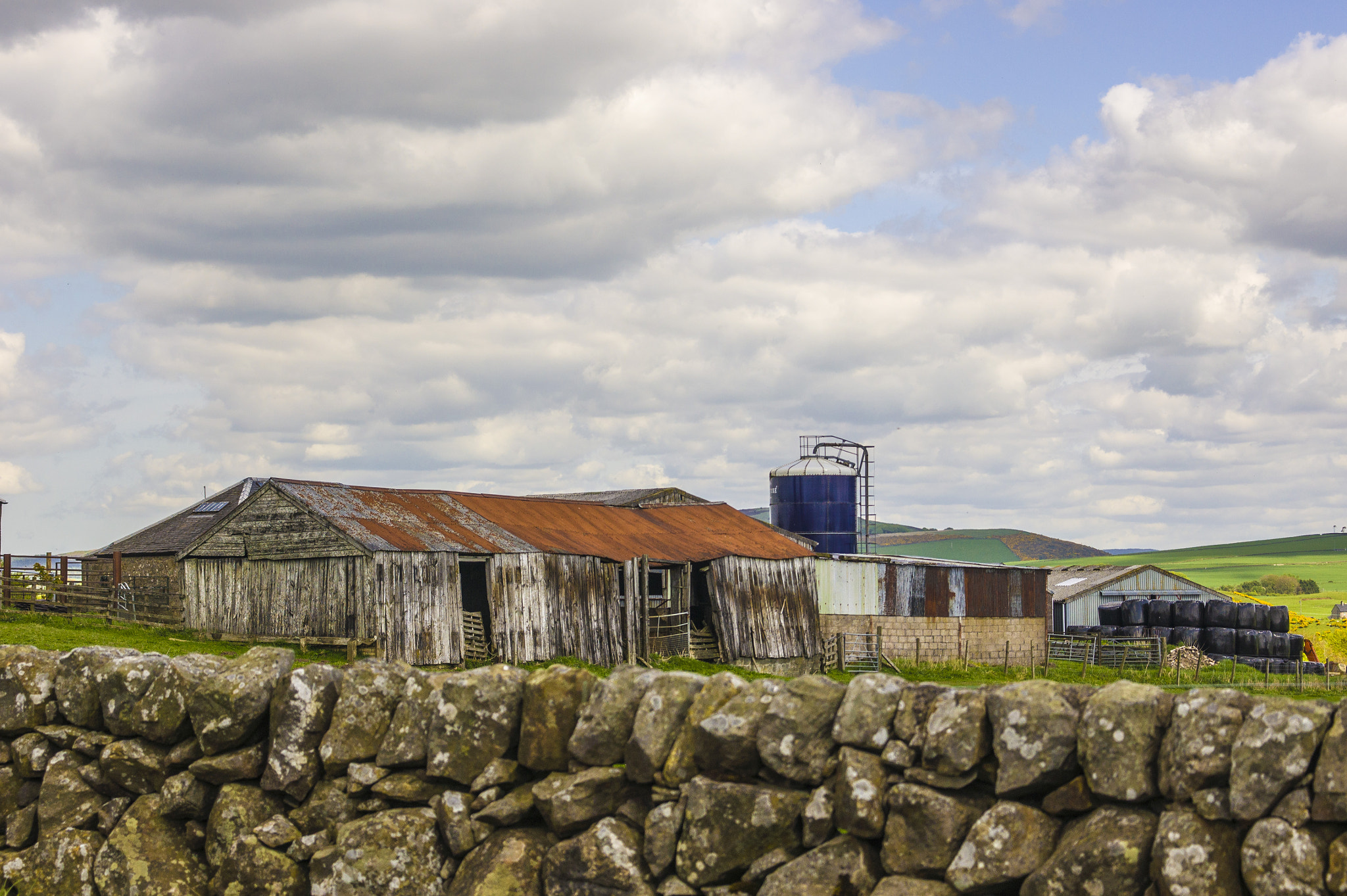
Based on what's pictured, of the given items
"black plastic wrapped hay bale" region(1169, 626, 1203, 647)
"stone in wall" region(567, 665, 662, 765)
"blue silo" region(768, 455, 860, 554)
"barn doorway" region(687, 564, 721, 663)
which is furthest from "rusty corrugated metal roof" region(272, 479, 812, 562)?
"stone in wall" region(567, 665, 662, 765)

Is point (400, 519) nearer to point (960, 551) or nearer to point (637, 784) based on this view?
point (637, 784)

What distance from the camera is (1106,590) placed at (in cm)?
6906

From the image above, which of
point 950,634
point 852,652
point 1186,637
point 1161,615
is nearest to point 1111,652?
point 950,634

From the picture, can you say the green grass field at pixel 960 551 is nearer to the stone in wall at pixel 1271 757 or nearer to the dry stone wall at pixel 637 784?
the dry stone wall at pixel 637 784

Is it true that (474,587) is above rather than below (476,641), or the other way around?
above

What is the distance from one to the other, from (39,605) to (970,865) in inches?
1713

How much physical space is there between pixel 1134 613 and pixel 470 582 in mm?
39667

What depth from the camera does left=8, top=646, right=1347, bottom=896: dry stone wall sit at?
6023mm

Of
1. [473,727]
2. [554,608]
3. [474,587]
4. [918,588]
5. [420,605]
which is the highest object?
[473,727]

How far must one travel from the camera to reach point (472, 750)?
25.5 feet

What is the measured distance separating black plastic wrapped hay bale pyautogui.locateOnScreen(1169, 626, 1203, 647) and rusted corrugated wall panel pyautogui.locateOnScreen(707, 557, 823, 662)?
20686 millimetres

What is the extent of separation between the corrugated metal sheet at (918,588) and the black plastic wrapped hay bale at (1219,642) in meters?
9.17

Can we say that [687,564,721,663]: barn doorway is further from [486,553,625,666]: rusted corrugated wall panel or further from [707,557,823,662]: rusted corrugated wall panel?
[486,553,625,666]: rusted corrugated wall panel

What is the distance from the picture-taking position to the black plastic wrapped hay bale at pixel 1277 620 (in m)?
53.8
